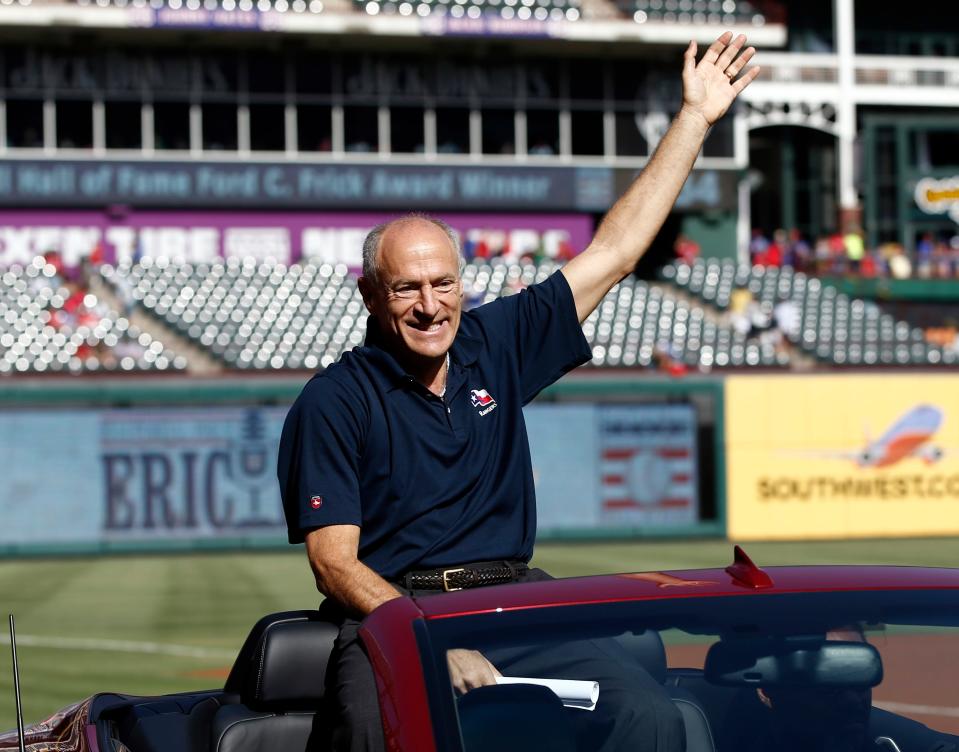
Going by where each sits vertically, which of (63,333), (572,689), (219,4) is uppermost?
(219,4)

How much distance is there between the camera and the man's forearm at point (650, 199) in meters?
4.45

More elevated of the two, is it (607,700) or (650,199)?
(650,199)

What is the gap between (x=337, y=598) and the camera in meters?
3.52

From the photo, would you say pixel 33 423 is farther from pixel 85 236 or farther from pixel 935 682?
pixel 935 682

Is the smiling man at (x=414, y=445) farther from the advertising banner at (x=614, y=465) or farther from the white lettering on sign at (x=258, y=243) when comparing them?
the white lettering on sign at (x=258, y=243)

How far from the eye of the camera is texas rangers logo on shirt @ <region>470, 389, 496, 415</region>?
386cm

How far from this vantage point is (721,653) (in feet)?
9.05

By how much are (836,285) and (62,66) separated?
52.6 feet

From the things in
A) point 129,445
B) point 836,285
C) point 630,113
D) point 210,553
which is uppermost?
point 630,113

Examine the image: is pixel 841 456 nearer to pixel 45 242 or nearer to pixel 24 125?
pixel 45 242

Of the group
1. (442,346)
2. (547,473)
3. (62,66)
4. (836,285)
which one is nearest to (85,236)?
(62,66)

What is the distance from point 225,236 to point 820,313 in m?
11.6

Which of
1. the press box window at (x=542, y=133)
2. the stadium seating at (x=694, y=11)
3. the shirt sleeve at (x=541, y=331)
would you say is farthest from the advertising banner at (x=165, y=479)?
the shirt sleeve at (x=541, y=331)

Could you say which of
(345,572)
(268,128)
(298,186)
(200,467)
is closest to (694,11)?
(298,186)
